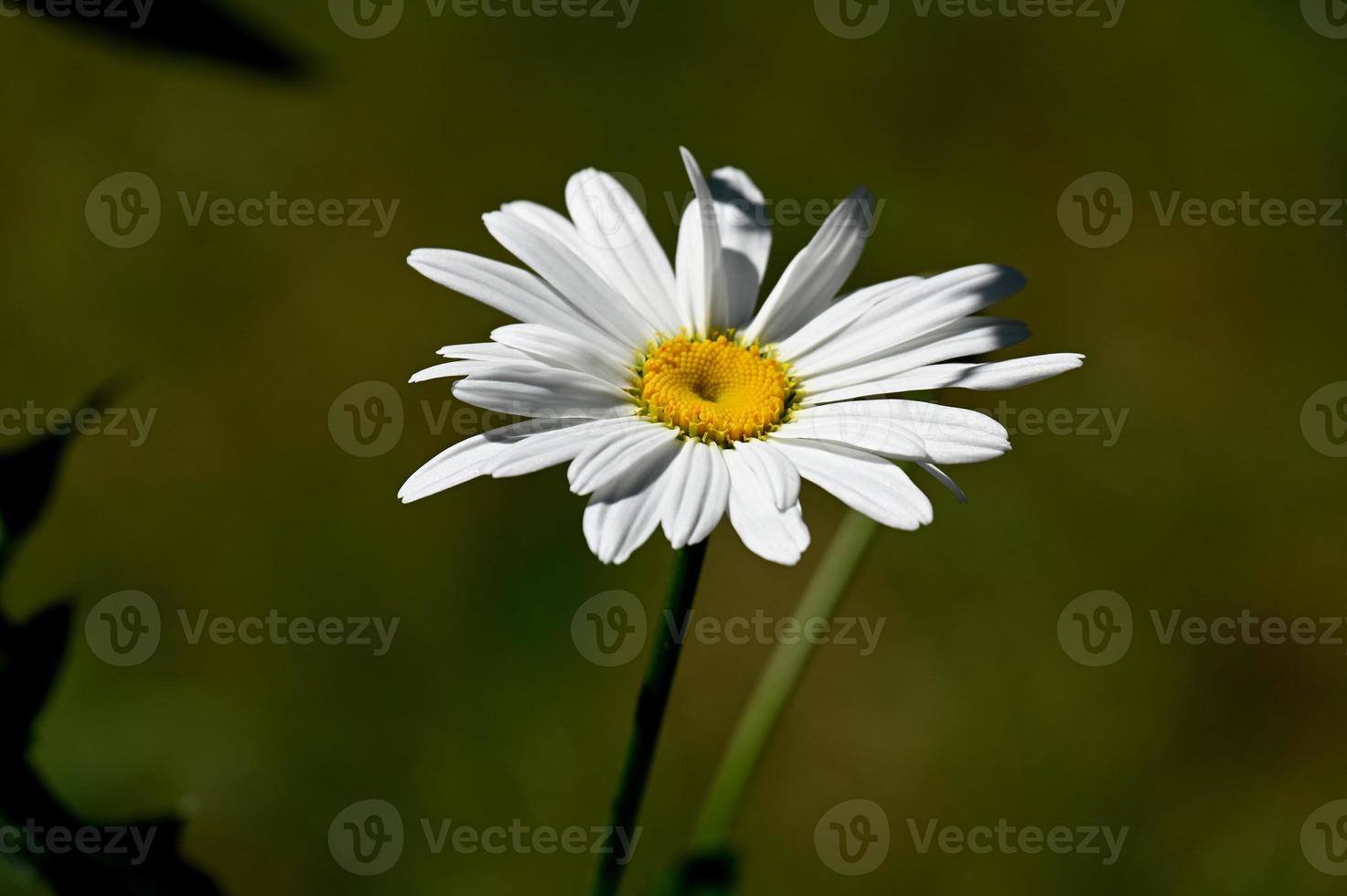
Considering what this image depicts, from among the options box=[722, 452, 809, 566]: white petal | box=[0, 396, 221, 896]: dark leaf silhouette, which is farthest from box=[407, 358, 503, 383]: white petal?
box=[0, 396, 221, 896]: dark leaf silhouette

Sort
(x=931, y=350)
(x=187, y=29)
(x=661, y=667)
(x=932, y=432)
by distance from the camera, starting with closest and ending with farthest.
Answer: (x=187, y=29)
(x=661, y=667)
(x=932, y=432)
(x=931, y=350)

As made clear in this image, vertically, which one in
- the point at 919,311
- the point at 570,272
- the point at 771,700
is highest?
the point at 919,311

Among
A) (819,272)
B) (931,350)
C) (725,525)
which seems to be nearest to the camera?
(931,350)

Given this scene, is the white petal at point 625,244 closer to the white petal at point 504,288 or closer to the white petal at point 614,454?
the white petal at point 504,288

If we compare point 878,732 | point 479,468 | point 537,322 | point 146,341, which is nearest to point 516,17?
point 146,341

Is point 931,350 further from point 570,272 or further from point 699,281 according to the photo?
point 570,272

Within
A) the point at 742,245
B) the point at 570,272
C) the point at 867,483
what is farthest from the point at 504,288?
the point at 867,483

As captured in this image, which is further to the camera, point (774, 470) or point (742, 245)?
point (742, 245)
